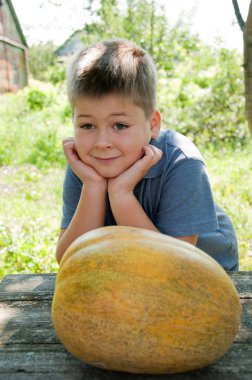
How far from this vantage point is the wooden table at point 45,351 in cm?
112

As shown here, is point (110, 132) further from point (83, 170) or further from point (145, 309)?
point (145, 309)

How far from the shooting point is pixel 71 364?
1.18 metres

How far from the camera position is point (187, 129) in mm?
8070

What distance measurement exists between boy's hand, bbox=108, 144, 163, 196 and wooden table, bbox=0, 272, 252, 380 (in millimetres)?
504

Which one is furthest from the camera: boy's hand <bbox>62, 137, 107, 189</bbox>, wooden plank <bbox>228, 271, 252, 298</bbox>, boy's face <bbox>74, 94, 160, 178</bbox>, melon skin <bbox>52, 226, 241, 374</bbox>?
boy's hand <bbox>62, 137, 107, 189</bbox>

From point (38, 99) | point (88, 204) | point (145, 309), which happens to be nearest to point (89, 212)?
point (88, 204)

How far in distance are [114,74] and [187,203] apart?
600 mm

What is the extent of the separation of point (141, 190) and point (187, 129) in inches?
244

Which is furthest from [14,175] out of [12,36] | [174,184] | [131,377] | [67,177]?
[12,36]

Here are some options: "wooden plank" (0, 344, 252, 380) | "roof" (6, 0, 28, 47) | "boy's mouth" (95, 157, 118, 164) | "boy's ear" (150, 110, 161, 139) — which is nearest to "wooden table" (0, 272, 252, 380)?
"wooden plank" (0, 344, 252, 380)

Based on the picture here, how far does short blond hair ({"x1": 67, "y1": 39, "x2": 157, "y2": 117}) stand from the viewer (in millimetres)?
1786

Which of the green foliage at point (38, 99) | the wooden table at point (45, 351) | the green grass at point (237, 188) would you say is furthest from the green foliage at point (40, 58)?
the wooden table at point (45, 351)

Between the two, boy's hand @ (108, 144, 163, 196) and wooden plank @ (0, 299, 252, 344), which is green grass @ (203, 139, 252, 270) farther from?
wooden plank @ (0, 299, 252, 344)

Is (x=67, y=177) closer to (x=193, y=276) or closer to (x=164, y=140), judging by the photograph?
(x=164, y=140)
